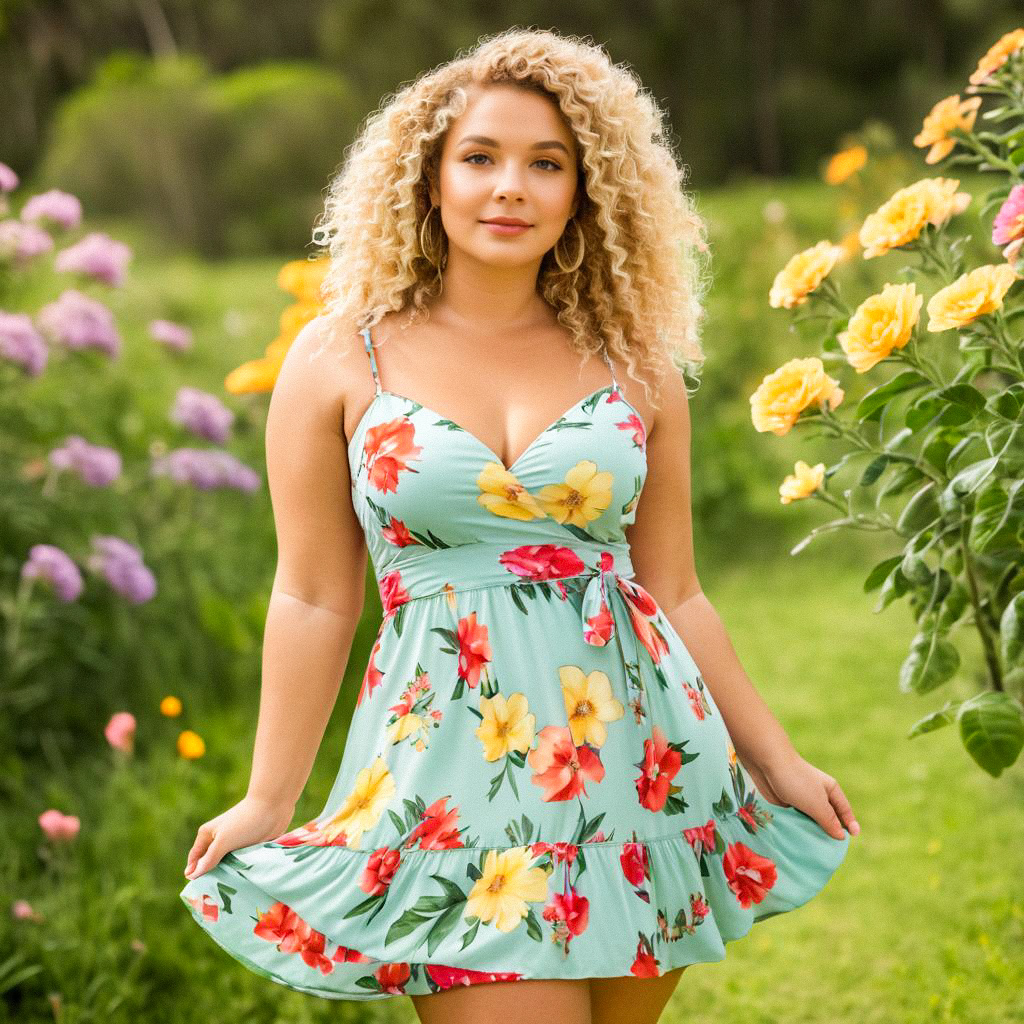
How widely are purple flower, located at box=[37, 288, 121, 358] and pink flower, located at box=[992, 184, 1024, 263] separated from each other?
2321mm

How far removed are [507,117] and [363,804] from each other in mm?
885

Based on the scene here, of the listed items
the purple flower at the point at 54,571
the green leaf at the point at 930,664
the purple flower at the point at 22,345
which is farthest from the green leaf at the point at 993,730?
the purple flower at the point at 22,345

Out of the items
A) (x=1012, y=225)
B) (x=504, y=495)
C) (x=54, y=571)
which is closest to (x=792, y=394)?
(x=1012, y=225)

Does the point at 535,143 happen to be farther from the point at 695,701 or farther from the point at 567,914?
the point at 567,914

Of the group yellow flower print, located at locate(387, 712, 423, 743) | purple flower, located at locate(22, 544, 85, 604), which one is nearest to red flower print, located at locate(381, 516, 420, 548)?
yellow flower print, located at locate(387, 712, 423, 743)

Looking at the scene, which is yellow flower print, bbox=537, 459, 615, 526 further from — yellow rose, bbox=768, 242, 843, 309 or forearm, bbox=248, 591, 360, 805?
yellow rose, bbox=768, 242, 843, 309

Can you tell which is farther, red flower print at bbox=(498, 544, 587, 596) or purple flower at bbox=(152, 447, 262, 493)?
purple flower at bbox=(152, 447, 262, 493)

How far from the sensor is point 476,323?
1876mm

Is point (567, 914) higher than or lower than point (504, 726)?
lower

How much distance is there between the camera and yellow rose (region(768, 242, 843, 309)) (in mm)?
2021

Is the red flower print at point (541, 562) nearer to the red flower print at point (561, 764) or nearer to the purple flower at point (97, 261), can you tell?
the red flower print at point (561, 764)

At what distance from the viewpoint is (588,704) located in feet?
5.63

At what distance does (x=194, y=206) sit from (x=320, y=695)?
13172 millimetres

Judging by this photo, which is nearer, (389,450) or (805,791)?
(389,450)
